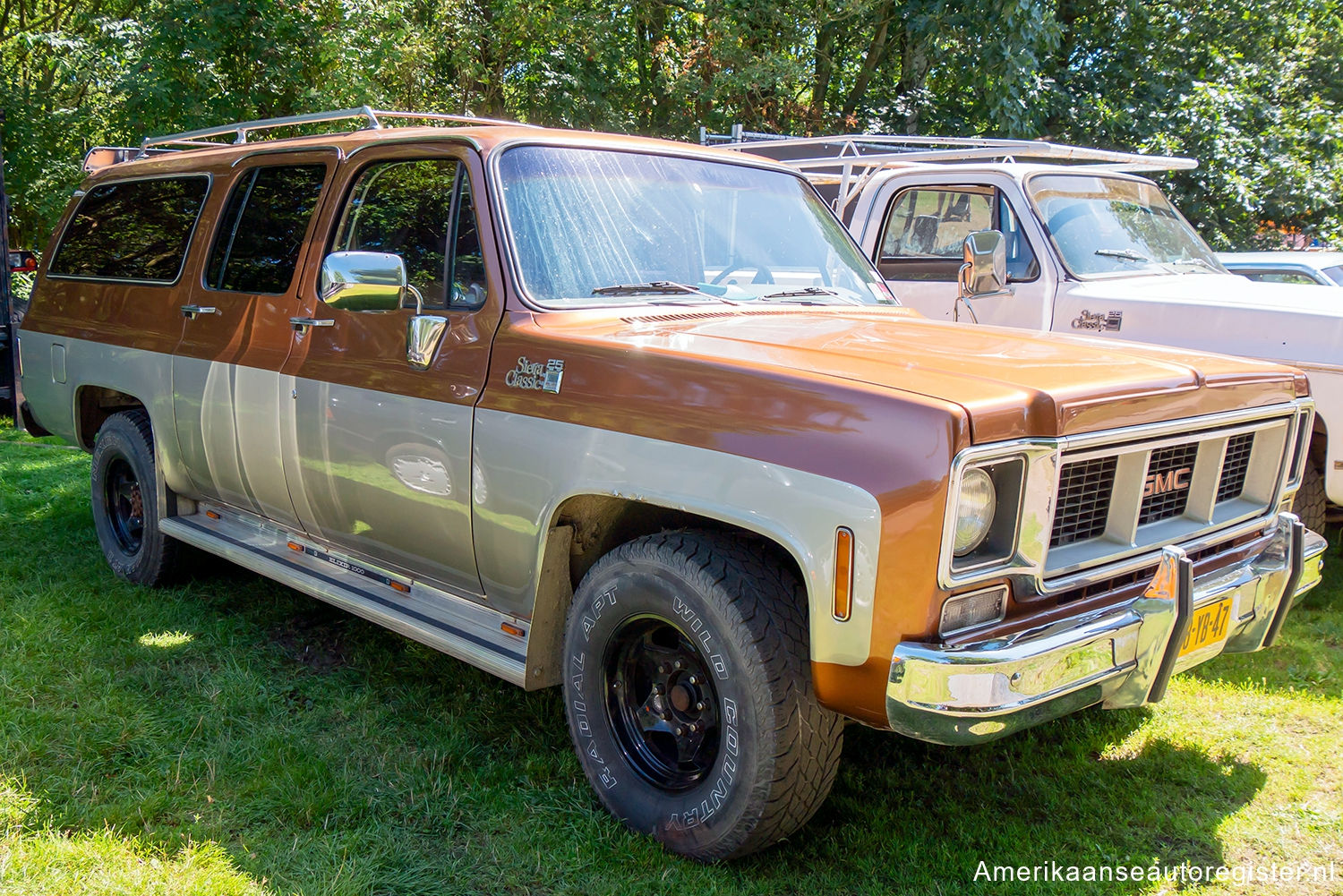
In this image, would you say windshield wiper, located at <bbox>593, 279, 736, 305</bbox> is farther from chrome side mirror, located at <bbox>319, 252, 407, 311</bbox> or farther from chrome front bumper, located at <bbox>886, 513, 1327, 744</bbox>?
chrome front bumper, located at <bbox>886, 513, 1327, 744</bbox>

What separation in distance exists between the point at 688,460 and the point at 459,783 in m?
1.45

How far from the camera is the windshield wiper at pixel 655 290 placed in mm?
3541

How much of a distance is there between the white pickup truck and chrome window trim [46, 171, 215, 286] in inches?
138

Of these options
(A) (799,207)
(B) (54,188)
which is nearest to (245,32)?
(B) (54,188)

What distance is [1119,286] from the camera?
6039mm

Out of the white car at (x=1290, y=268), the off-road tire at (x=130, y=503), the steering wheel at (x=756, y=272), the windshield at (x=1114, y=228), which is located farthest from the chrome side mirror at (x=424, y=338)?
the white car at (x=1290, y=268)

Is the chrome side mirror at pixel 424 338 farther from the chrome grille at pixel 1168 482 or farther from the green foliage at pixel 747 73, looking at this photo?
the green foliage at pixel 747 73

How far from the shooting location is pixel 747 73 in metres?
14.6

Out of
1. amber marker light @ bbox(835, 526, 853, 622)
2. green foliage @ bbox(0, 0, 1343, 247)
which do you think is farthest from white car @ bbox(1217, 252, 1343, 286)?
amber marker light @ bbox(835, 526, 853, 622)

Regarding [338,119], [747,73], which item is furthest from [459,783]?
[747,73]

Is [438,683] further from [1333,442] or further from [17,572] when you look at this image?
[1333,442]

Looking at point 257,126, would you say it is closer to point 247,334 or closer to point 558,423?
point 247,334

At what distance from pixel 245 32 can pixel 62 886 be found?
40.7ft

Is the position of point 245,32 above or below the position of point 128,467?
above
